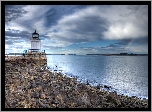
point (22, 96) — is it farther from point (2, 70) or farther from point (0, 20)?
point (0, 20)

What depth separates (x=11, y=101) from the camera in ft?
25.5

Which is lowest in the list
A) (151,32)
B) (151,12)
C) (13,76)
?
(13,76)

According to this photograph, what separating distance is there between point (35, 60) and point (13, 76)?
12.7 meters

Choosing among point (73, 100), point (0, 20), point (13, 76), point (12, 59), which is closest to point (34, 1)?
point (0, 20)

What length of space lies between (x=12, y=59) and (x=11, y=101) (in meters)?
10.7

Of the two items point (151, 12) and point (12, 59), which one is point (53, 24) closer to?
point (12, 59)

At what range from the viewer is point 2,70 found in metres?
6.28

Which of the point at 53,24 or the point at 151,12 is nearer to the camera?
the point at 151,12

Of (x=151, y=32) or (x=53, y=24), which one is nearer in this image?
(x=151, y=32)

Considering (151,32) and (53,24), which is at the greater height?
(53,24)

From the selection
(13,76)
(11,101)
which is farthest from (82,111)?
(13,76)

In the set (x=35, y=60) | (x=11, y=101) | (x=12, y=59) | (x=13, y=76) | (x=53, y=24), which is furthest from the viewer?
(x=35, y=60)

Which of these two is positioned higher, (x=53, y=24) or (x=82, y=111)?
(x=53, y=24)

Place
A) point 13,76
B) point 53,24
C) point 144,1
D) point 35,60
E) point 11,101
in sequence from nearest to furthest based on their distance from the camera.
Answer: point 144,1 < point 11,101 < point 13,76 < point 53,24 < point 35,60
